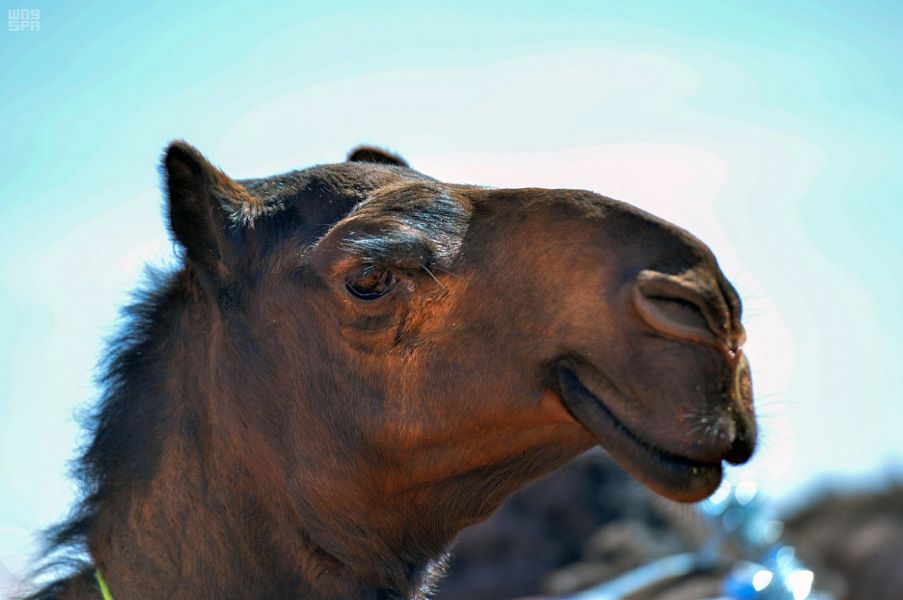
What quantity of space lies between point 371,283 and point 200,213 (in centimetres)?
71

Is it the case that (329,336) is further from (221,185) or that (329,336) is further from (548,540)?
(548,540)

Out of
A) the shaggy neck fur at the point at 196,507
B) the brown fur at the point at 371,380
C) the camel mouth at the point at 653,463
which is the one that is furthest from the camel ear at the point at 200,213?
the camel mouth at the point at 653,463

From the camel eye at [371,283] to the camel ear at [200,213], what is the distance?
515 mm

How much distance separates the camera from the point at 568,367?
9.29 ft

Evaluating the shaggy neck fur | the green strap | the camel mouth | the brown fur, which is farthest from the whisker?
the green strap

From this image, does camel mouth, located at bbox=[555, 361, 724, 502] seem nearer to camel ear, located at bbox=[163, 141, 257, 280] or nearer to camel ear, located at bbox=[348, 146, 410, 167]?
camel ear, located at bbox=[163, 141, 257, 280]

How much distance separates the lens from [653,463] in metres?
2.62

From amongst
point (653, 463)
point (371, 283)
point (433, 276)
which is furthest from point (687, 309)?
point (371, 283)

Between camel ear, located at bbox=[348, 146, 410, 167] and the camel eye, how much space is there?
4.23 ft

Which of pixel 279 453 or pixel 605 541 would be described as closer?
pixel 279 453

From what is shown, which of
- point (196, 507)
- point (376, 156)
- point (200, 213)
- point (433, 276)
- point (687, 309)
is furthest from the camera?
point (376, 156)

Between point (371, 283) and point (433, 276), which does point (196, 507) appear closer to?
point (371, 283)

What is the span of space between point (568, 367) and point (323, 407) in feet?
2.66

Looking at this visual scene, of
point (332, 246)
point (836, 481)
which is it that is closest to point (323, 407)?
point (332, 246)
